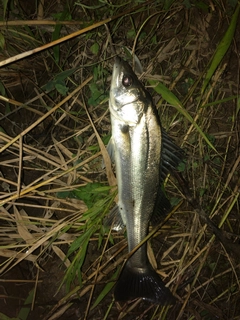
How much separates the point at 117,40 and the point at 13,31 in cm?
87

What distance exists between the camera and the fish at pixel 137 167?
1.97m

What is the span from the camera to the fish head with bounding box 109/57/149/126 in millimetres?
1951

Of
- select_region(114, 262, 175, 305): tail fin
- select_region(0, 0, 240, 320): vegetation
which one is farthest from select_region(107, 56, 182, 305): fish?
select_region(0, 0, 240, 320): vegetation

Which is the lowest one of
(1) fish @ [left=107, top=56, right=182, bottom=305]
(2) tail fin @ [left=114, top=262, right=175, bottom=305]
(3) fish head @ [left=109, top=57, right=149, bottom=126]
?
(2) tail fin @ [left=114, top=262, right=175, bottom=305]

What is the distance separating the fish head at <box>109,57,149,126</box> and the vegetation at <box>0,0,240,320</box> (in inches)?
16.5

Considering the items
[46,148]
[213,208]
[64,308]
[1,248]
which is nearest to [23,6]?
[46,148]

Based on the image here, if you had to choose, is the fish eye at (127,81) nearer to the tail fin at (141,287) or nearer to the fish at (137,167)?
the fish at (137,167)

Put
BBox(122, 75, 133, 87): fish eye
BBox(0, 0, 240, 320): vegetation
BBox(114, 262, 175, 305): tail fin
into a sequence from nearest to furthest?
BBox(122, 75, 133, 87): fish eye, BBox(114, 262, 175, 305): tail fin, BBox(0, 0, 240, 320): vegetation

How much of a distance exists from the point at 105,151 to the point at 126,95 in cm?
56

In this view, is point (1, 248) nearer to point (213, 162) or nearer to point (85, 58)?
point (85, 58)

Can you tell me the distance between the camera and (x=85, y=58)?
248 cm

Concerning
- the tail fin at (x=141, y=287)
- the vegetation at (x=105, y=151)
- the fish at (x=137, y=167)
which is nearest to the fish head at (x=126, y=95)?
the fish at (x=137, y=167)

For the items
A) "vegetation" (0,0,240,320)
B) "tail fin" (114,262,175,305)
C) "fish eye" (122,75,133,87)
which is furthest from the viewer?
"vegetation" (0,0,240,320)

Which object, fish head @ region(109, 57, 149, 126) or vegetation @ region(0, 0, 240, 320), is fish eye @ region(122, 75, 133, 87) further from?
vegetation @ region(0, 0, 240, 320)
